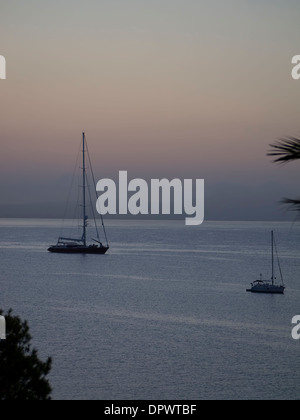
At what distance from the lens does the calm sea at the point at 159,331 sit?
24.1 metres

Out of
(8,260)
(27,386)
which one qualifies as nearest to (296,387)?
(27,386)

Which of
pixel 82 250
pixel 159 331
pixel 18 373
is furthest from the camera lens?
pixel 82 250

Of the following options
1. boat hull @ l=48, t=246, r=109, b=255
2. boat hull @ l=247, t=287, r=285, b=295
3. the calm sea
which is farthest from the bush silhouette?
boat hull @ l=48, t=246, r=109, b=255

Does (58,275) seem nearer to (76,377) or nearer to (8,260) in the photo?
(8,260)

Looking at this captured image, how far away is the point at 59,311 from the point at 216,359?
51.2 ft

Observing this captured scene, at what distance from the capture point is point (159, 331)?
33.6 meters

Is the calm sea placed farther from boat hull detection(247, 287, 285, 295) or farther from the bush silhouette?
the bush silhouette

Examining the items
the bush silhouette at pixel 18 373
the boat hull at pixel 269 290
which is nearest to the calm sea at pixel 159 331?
the boat hull at pixel 269 290

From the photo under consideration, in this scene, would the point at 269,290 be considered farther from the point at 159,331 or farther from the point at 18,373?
the point at 18,373

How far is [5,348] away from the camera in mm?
12516

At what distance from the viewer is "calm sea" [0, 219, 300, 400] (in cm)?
2411

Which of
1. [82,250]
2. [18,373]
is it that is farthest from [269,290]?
[18,373]

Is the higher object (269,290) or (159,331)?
(269,290)

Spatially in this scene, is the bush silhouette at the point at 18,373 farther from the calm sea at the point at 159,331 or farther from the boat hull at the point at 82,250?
the boat hull at the point at 82,250
